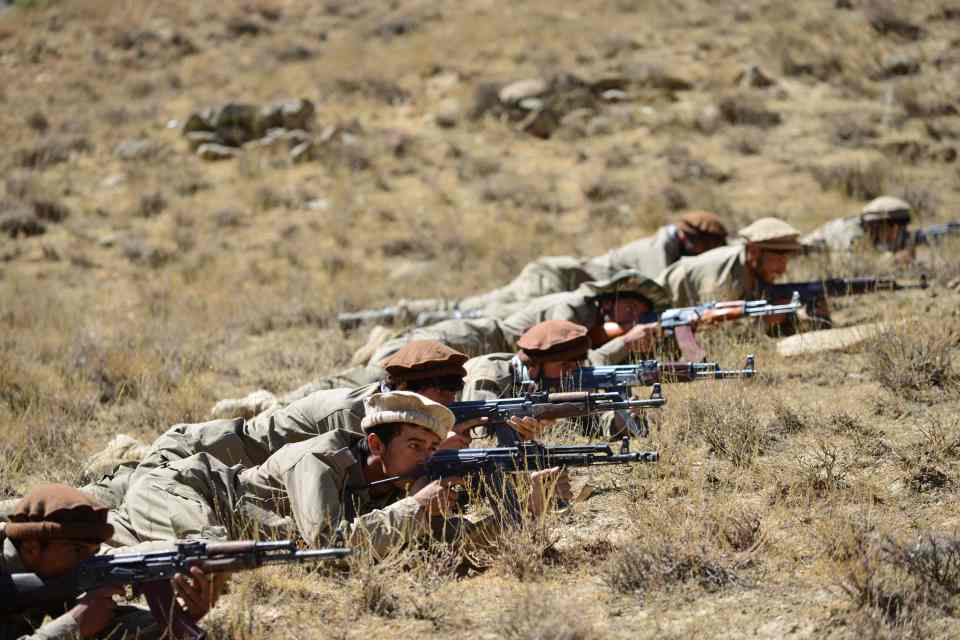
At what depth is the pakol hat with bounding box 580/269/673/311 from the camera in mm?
7188

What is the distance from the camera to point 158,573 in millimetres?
3504

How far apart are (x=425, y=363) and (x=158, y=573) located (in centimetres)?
173

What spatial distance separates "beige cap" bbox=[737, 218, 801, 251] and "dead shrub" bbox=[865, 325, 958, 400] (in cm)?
152

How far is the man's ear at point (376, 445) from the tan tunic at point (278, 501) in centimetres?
10

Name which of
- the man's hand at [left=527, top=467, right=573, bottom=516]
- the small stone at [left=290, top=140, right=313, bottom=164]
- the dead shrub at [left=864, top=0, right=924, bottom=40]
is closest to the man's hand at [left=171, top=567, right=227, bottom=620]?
the man's hand at [left=527, top=467, right=573, bottom=516]

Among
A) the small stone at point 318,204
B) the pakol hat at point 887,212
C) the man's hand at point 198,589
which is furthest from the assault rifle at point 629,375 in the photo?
the small stone at point 318,204

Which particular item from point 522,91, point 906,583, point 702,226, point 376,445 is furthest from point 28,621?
point 522,91

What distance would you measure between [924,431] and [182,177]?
12.1 meters

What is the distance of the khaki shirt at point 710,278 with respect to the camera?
759cm

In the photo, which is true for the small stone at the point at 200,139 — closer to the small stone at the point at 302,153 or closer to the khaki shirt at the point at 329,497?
the small stone at the point at 302,153

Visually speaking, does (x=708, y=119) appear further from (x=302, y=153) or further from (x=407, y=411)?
(x=407, y=411)

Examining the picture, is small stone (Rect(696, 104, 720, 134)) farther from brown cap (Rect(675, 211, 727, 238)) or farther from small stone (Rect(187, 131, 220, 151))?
small stone (Rect(187, 131, 220, 151))

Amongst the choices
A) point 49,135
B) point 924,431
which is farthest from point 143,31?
point 924,431

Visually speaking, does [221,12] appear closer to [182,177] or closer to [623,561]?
[182,177]
